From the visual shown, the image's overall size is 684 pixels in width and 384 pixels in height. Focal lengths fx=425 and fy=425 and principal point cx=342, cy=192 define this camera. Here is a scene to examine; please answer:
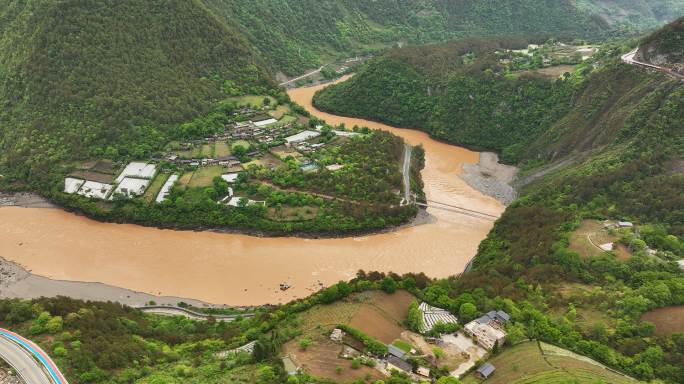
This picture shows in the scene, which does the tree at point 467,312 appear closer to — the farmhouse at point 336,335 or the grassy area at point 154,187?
the farmhouse at point 336,335

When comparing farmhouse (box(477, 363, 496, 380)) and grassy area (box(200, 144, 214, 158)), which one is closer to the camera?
farmhouse (box(477, 363, 496, 380))

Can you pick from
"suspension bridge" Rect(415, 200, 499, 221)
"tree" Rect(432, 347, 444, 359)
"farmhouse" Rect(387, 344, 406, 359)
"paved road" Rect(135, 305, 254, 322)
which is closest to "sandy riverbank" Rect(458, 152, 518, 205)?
"suspension bridge" Rect(415, 200, 499, 221)

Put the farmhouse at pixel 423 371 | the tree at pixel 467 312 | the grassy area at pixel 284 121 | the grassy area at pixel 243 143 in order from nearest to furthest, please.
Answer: the farmhouse at pixel 423 371 < the tree at pixel 467 312 < the grassy area at pixel 243 143 < the grassy area at pixel 284 121

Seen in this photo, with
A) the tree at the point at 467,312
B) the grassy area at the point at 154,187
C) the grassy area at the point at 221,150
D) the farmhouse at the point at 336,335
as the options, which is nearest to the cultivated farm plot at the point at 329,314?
the farmhouse at the point at 336,335

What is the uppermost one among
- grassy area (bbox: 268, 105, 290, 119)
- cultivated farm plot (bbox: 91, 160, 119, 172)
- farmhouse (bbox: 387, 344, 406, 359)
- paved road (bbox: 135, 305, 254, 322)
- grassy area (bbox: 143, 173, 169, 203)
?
grassy area (bbox: 268, 105, 290, 119)

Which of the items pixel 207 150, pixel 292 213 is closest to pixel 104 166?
pixel 207 150

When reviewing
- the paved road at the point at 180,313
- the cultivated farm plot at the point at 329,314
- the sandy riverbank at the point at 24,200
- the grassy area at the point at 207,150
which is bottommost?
the paved road at the point at 180,313

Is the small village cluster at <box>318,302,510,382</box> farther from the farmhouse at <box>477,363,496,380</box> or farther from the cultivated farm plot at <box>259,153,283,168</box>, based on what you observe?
the cultivated farm plot at <box>259,153,283,168</box>
